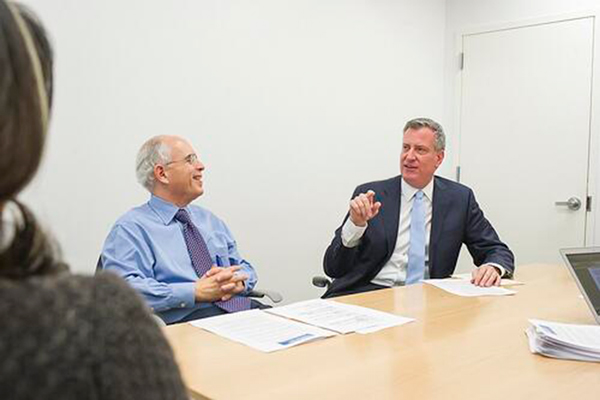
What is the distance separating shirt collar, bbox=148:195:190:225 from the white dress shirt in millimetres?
756

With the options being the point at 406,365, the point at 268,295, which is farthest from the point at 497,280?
the point at 406,365

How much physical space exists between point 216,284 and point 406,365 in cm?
103

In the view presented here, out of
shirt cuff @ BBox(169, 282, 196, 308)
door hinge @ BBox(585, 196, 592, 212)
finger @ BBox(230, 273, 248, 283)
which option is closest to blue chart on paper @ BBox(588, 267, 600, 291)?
finger @ BBox(230, 273, 248, 283)

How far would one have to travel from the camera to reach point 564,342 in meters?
1.45

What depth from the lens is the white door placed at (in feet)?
12.8

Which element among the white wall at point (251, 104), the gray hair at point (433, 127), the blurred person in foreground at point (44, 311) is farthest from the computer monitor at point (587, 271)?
the white wall at point (251, 104)

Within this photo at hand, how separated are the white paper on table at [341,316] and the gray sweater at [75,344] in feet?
3.82

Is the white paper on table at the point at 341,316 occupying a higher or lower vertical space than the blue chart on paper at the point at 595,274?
lower

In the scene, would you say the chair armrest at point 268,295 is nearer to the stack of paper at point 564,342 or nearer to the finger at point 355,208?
the finger at point 355,208

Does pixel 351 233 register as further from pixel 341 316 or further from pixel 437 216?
pixel 341 316

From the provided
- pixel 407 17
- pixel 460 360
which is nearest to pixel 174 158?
pixel 460 360

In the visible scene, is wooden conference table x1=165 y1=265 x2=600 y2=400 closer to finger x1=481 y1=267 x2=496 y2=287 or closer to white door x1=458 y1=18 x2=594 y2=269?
finger x1=481 y1=267 x2=496 y2=287

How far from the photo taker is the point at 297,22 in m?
3.47

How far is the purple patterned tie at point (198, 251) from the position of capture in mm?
2438
